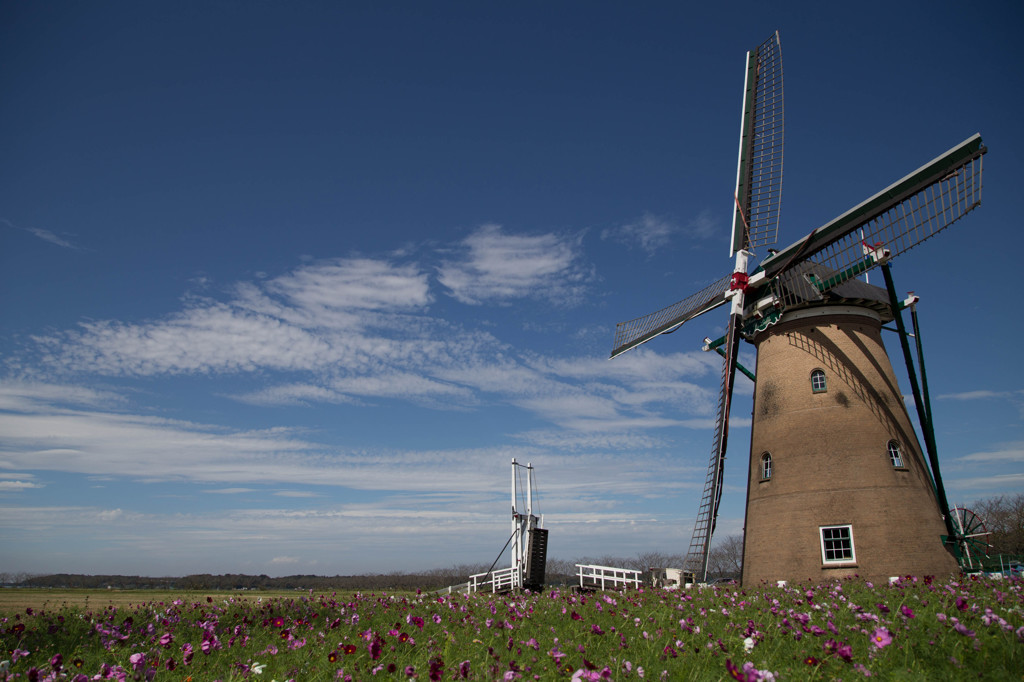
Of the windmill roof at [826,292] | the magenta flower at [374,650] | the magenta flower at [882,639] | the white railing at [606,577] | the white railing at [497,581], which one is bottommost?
the white railing at [497,581]

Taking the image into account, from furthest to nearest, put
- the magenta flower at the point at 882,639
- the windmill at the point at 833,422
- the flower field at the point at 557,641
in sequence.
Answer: the windmill at the point at 833,422 < the flower field at the point at 557,641 < the magenta flower at the point at 882,639

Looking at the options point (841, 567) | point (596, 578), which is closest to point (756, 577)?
point (841, 567)

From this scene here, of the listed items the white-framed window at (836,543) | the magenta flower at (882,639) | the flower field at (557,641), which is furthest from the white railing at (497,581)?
the magenta flower at (882,639)

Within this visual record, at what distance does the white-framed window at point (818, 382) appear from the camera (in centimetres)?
1984

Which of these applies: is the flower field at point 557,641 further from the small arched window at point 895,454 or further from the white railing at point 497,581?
the white railing at point 497,581

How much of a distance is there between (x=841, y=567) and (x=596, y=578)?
9.06 metres

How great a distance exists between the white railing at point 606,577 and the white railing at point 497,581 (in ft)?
13.1

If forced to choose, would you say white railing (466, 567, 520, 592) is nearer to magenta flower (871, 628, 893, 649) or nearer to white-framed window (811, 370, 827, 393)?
white-framed window (811, 370, 827, 393)

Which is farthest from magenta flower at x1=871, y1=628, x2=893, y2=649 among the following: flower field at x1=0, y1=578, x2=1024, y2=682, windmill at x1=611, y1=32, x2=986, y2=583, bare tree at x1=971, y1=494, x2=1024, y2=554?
bare tree at x1=971, y1=494, x2=1024, y2=554

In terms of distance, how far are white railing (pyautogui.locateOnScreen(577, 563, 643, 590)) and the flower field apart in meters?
10.7

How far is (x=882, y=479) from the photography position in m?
18.2

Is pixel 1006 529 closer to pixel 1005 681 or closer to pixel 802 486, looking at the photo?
pixel 802 486

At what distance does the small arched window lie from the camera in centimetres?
1870

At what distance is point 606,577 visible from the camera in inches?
907
